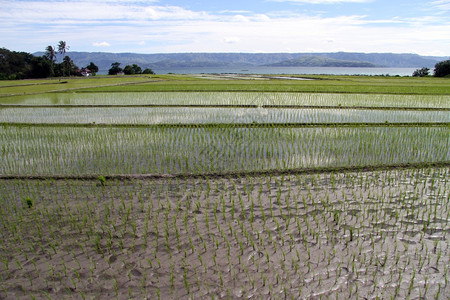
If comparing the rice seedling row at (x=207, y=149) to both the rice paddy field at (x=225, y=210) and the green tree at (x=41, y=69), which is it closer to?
the rice paddy field at (x=225, y=210)

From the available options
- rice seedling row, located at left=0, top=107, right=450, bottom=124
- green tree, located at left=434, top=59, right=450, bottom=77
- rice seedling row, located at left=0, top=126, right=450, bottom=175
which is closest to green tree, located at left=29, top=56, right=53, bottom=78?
rice seedling row, located at left=0, top=107, right=450, bottom=124

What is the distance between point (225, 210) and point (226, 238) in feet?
2.14

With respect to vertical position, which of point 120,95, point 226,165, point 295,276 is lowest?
point 295,276

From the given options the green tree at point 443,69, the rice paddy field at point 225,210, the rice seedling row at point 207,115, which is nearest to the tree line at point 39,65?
the rice seedling row at point 207,115

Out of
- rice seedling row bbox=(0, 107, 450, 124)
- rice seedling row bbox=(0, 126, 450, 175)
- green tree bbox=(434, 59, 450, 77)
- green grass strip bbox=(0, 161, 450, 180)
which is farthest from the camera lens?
green tree bbox=(434, 59, 450, 77)

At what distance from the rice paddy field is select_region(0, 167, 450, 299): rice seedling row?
0.02 m

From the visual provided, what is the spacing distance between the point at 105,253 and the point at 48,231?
909 millimetres

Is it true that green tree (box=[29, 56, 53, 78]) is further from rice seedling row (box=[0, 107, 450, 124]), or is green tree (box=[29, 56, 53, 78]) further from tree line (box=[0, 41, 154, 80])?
rice seedling row (box=[0, 107, 450, 124])

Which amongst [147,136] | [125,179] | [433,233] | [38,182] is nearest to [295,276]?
[433,233]

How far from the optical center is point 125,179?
16.8 feet

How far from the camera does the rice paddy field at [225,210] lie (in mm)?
2883

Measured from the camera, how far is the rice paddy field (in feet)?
9.46

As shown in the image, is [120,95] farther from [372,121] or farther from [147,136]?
[372,121]

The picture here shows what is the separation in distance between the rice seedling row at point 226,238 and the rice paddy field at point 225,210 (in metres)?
0.02
